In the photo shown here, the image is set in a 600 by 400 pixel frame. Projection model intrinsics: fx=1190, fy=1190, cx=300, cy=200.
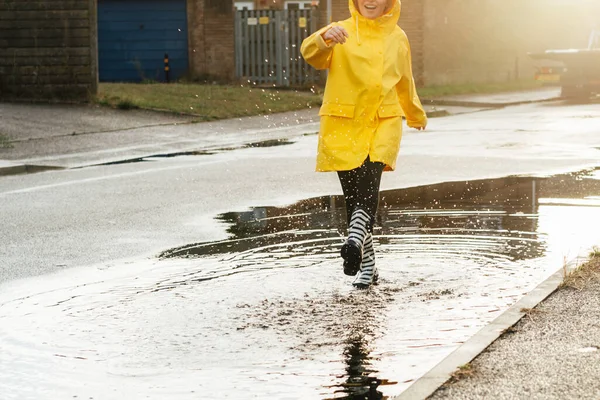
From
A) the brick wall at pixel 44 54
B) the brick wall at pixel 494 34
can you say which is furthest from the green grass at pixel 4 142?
the brick wall at pixel 494 34

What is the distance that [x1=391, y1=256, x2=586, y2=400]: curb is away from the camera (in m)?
4.75

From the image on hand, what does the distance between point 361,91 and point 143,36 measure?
3014 cm

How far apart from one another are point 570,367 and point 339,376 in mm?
995

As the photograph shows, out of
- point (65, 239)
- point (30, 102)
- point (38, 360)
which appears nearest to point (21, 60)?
point (30, 102)

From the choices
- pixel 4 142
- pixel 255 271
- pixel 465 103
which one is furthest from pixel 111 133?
pixel 255 271

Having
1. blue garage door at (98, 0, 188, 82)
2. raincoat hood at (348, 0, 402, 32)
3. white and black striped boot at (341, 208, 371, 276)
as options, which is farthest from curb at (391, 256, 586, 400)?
blue garage door at (98, 0, 188, 82)

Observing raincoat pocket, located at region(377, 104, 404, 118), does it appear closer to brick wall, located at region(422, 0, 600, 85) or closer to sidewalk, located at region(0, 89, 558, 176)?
sidewalk, located at region(0, 89, 558, 176)

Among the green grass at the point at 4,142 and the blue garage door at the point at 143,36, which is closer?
the green grass at the point at 4,142

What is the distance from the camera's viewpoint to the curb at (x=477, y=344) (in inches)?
187

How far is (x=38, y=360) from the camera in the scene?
5.61 meters

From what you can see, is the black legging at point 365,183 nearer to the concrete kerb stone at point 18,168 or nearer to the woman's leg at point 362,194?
the woman's leg at point 362,194

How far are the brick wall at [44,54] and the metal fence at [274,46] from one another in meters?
9.11

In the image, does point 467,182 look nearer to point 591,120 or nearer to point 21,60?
point 591,120

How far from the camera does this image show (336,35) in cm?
671
